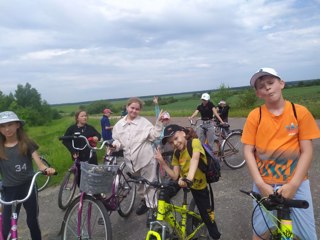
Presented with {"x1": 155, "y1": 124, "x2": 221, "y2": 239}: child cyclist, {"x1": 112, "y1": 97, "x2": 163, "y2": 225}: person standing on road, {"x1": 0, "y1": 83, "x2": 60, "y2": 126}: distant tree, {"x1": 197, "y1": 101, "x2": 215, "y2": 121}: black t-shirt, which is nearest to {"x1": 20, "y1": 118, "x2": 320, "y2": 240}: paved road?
{"x1": 112, "y1": 97, "x2": 163, "y2": 225}: person standing on road

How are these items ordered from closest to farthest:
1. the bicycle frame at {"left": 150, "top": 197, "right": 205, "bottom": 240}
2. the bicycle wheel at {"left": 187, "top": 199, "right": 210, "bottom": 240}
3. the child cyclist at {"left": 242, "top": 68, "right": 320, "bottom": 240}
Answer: the child cyclist at {"left": 242, "top": 68, "right": 320, "bottom": 240} < the bicycle frame at {"left": 150, "top": 197, "right": 205, "bottom": 240} < the bicycle wheel at {"left": 187, "top": 199, "right": 210, "bottom": 240}

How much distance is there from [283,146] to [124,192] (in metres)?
2.99

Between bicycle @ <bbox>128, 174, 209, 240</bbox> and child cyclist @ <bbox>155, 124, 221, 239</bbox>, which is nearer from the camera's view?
bicycle @ <bbox>128, 174, 209, 240</bbox>

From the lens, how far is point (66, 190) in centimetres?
575

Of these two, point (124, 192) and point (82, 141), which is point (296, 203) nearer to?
point (124, 192)

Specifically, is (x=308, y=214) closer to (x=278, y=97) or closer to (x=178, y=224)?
(x=278, y=97)

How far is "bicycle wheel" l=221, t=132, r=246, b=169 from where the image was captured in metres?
7.59

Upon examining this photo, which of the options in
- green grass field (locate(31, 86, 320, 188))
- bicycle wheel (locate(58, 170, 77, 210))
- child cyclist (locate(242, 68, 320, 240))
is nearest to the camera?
child cyclist (locate(242, 68, 320, 240))

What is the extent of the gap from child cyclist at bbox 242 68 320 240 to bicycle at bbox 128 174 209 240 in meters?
0.93

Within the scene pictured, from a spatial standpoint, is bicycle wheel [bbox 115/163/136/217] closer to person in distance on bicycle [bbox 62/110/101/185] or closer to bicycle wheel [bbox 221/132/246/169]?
person in distance on bicycle [bbox 62/110/101/185]

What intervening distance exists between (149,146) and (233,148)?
3.53m

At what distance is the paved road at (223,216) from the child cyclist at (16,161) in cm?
129

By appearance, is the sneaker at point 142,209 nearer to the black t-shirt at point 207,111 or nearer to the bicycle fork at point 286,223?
the bicycle fork at point 286,223

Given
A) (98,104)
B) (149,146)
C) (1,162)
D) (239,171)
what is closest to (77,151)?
(149,146)
